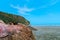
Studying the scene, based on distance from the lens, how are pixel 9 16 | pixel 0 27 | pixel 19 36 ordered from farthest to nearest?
1. pixel 9 16
2. pixel 19 36
3. pixel 0 27

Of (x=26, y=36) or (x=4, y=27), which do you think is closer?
(x=4, y=27)

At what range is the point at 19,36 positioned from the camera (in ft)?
31.1

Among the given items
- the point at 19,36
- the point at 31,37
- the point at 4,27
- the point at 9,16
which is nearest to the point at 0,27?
the point at 4,27

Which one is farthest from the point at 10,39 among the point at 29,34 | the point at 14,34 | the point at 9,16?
the point at 9,16

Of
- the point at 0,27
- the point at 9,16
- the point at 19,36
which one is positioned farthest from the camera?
the point at 9,16

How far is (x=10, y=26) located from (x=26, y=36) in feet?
3.08

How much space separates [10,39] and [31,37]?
3.56 ft

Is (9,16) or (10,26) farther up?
(9,16)

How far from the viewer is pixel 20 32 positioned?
31.2ft

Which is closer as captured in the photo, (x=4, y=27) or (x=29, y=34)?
(x=4, y=27)

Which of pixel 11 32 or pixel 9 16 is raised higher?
pixel 9 16

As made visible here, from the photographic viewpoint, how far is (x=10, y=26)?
911cm

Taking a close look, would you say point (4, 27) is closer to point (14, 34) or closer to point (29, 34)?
point (14, 34)

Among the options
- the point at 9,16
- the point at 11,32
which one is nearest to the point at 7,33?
the point at 11,32
